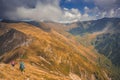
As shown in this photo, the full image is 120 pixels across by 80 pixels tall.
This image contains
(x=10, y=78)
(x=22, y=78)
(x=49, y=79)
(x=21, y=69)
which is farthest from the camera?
(x=49, y=79)

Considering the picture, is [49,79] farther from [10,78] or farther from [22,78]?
[10,78]

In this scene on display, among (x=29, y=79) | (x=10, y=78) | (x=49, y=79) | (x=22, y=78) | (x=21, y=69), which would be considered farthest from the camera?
(x=49, y=79)

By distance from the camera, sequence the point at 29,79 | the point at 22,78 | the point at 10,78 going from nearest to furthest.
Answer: the point at 10,78, the point at 22,78, the point at 29,79

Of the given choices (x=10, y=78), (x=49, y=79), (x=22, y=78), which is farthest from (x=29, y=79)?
(x=49, y=79)

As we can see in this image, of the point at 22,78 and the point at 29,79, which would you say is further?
the point at 29,79

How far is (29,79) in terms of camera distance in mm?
131125

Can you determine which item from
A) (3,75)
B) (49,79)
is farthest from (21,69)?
Answer: (49,79)

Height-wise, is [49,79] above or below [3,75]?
below

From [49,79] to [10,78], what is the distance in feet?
225

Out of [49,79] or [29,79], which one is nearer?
[29,79]

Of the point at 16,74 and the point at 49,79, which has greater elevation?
the point at 16,74

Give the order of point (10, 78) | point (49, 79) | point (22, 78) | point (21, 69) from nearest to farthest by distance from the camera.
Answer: point (10, 78)
point (22, 78)
point (21, 69)
point (49, 79)

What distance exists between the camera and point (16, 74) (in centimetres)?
12375

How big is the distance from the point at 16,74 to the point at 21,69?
1602cm
